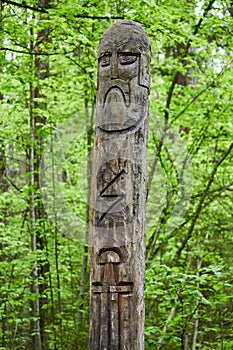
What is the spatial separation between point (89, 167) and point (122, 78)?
15.7ft

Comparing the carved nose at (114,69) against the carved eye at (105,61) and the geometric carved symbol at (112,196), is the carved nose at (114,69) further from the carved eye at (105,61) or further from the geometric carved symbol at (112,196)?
the geometric carved symbol at (112,196)

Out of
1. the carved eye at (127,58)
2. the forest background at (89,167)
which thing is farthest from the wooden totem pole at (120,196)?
the forest background at (89,167)

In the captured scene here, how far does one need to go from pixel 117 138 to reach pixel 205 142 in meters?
4.79

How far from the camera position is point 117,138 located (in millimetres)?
3576

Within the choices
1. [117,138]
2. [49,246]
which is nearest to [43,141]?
[49,246]

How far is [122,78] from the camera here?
3.69 m

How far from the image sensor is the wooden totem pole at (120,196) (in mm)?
3447

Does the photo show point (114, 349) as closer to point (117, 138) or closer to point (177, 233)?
point (117, 138)

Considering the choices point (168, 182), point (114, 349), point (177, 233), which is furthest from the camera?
point (177, 233)

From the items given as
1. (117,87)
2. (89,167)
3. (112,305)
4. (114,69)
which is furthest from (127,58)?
(89,167)

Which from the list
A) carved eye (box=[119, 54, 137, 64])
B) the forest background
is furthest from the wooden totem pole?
the forest background

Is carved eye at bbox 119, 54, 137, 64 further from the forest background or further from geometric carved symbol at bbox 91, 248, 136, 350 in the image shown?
the forest background

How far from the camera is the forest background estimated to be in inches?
274

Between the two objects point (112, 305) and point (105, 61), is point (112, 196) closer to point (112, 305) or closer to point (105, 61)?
point (112, 305)
